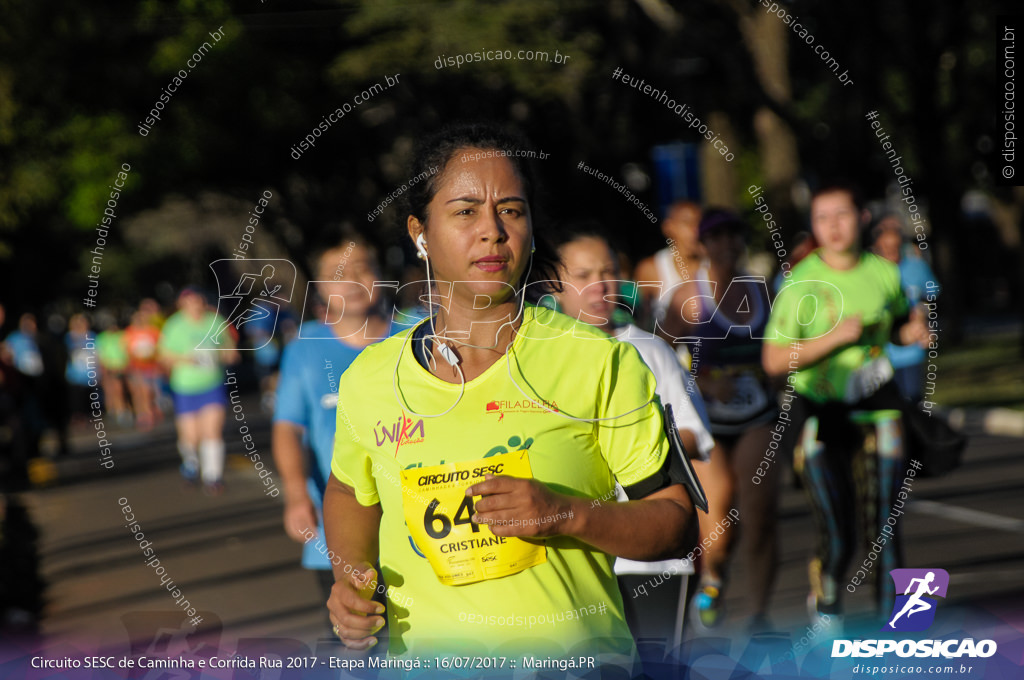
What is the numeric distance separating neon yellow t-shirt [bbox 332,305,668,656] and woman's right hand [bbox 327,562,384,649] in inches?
2.3

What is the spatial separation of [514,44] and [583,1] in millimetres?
4845

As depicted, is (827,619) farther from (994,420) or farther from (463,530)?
(994,420)

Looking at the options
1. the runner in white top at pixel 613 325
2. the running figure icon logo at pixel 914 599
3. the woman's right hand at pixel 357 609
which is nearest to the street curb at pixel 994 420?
the running figure icon logo at pixel 914 599

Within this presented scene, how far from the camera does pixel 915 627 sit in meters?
3.69

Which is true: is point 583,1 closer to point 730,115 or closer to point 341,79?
point 341,79

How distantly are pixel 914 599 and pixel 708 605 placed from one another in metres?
1.78

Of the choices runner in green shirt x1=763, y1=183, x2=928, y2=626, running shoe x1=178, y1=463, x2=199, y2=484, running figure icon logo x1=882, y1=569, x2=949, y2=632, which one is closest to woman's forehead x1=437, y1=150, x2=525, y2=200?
running figure icon logo x1=882, y1=569, x2=949, y2=632

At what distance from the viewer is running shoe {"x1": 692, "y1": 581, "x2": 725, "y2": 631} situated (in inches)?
218

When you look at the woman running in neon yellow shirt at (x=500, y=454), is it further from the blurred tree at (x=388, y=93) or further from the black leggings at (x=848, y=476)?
the black leggings at (x=848, y=476)

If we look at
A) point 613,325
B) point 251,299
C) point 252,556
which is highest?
point 251,299

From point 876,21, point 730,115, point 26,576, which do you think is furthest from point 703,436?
point 730,115

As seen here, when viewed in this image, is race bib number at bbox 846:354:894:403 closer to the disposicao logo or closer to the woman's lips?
the disposicao logo

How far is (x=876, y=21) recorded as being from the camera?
56.9 feet

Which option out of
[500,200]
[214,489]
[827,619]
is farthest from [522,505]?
[214,489]
